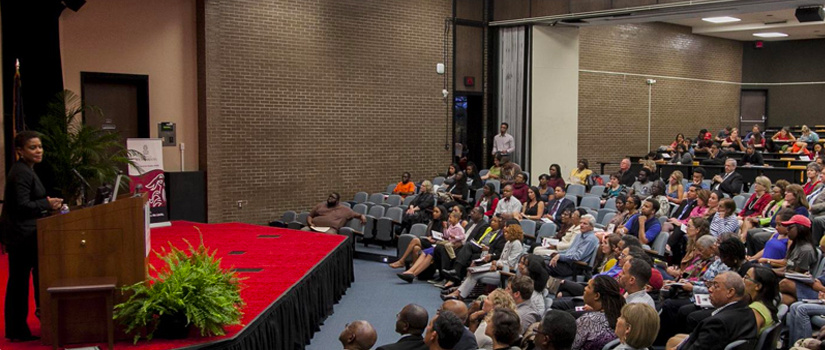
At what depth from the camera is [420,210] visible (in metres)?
12.4

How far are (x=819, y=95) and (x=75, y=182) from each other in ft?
78.3

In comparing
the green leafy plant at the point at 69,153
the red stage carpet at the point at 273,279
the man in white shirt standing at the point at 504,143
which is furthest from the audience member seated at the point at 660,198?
the green leafy plant at the point at 69,153

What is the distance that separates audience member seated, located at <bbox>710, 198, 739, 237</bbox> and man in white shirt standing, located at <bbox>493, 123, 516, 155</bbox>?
25.9ft

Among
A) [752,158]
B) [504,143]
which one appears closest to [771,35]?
[752,158]

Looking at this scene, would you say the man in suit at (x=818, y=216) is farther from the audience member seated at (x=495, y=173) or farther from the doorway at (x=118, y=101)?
the doorway at (x=118, y=101)

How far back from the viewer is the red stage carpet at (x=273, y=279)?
18.6ft

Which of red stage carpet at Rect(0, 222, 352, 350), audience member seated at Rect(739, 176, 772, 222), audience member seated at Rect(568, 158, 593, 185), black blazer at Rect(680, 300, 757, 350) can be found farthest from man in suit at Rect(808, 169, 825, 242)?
audience member seated at Rect(568, 158, 593, 185)

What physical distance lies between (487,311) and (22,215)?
10.9ft

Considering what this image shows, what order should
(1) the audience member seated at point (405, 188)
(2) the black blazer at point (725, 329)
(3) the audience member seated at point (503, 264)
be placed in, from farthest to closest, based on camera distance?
(1) the audience member seated at point (405, 188), (3) the audience member seated at point (503, 264), (2) the black blazer at point (725, 329)

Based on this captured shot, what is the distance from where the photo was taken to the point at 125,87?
12.8 meters

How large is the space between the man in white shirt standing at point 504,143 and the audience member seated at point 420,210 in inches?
163

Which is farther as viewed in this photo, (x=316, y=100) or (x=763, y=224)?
(x=316, y=100)

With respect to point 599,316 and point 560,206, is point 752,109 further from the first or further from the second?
point 599,316

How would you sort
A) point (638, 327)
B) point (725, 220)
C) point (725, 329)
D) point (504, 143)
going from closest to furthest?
point (638, 327) < point (725, 329) < point (725, 220) < point (504, 143)
